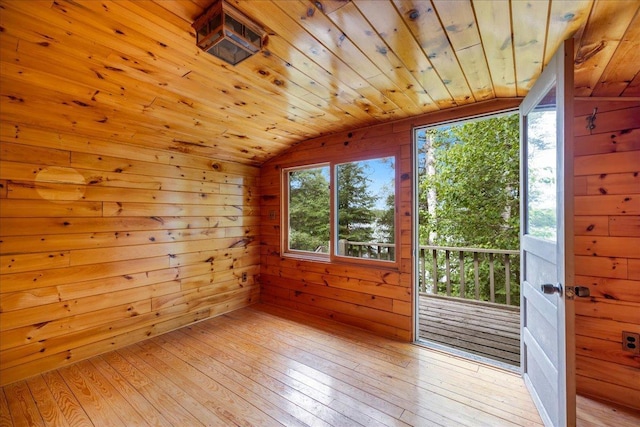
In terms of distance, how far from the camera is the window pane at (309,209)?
3.48 m

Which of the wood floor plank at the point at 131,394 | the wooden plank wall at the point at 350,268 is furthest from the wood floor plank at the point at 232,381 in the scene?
the wooden plank wall at the point at 350,268

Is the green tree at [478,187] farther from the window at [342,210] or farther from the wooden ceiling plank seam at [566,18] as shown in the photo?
the wooden ceiling plank seam at [566,18]

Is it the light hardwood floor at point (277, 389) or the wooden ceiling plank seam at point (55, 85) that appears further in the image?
the light hardwood floor at point (277, 389)

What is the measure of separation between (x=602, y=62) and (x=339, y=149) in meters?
2.14

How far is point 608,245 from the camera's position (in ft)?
6.10

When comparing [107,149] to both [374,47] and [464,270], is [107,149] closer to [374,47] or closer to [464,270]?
[374,47]

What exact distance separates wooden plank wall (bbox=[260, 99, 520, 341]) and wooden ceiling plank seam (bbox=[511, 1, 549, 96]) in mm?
510

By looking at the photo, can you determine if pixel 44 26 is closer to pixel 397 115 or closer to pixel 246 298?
pixel 397 115

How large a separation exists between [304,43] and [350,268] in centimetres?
226

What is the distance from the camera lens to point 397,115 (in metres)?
2.63

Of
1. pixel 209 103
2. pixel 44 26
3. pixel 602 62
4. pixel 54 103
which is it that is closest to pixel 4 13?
pixel 44 26

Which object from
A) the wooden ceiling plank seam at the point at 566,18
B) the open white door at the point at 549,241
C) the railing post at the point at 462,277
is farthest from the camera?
the railing post at the point at 462,277

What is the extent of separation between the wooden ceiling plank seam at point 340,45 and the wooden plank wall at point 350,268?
69 centimetres

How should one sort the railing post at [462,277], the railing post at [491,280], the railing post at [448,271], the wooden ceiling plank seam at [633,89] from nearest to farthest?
the wooden ceiling plank seam at [633,89], the railing post at [491,280], the railing post at [462,277], the railing post at [448,271]
